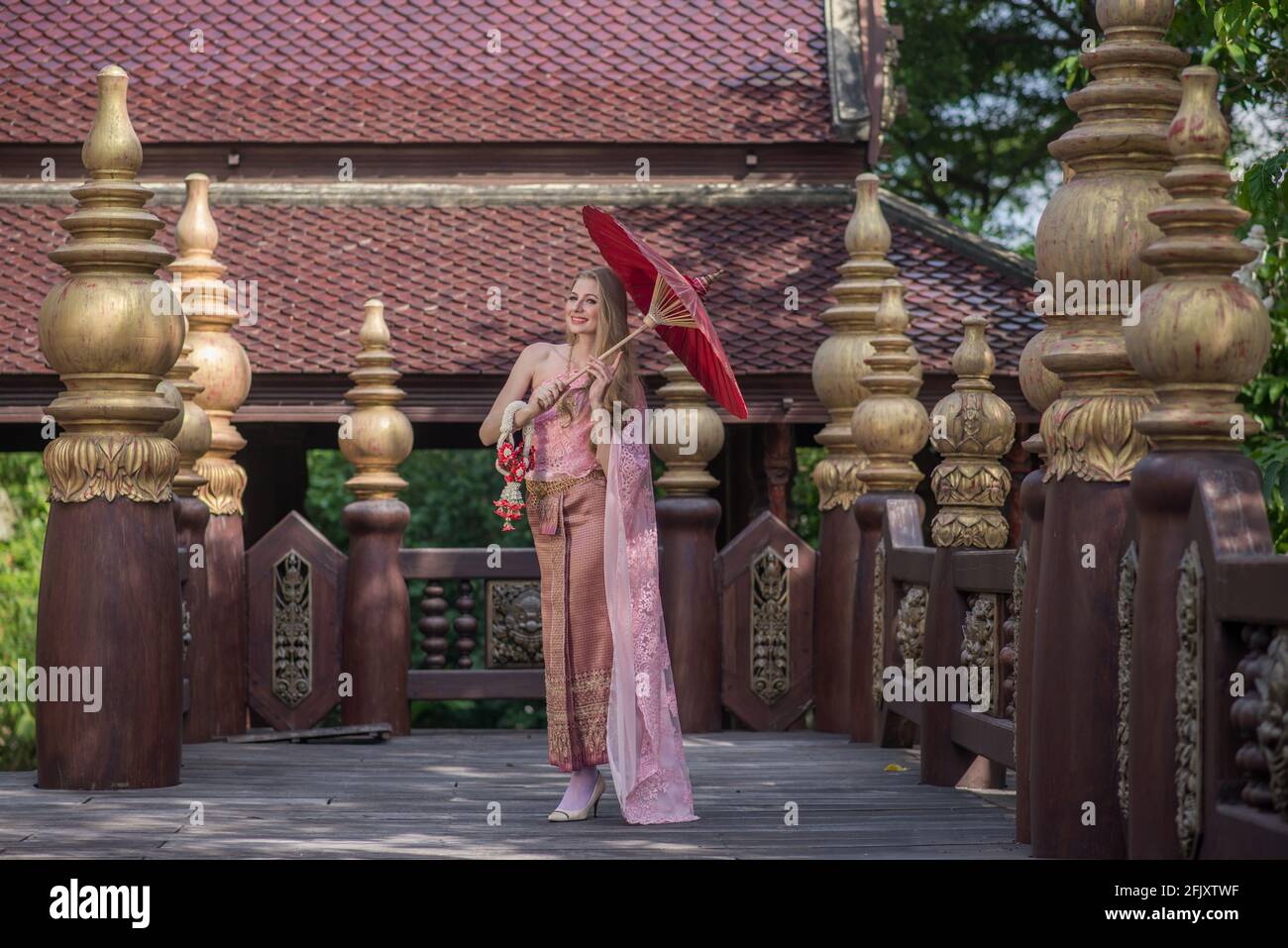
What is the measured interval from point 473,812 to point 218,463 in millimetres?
4207

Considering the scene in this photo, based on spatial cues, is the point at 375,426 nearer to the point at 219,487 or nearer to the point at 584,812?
the point at 219,487

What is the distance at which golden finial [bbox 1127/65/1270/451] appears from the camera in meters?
4.78

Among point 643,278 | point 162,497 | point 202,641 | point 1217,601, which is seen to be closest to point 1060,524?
point 1217,601

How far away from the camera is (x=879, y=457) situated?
33.3ft

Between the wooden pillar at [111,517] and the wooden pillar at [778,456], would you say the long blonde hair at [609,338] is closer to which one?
the wooden pillar at [111,517]

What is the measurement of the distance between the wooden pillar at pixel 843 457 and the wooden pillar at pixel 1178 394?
18.2 feet

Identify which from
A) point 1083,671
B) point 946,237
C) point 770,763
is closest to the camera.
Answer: point 1083,671

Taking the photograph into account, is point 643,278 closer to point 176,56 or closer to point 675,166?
point 675,166

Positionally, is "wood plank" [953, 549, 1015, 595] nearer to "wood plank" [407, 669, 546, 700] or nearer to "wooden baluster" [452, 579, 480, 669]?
"wood plank" [407, 669, 546, 700]

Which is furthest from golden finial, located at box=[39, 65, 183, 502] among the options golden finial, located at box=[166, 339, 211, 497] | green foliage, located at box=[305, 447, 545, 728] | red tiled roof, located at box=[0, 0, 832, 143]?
green foliage, located at box=[305, 447, 545, 728]

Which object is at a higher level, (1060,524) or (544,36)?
(544,36)

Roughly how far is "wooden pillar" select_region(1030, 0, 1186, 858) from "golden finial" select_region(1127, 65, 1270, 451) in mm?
478

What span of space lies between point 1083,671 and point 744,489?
11005 millimetres

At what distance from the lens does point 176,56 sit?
16516 mm
